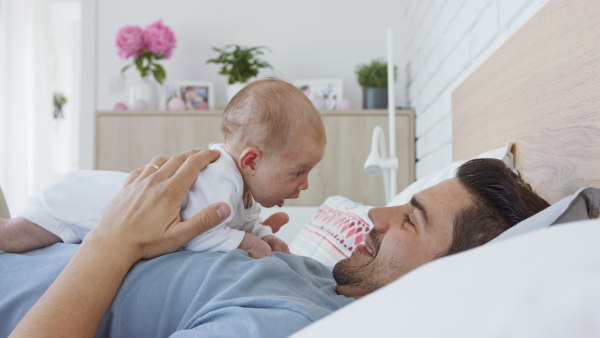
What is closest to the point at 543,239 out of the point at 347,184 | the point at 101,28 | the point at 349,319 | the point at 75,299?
the point at 349,319

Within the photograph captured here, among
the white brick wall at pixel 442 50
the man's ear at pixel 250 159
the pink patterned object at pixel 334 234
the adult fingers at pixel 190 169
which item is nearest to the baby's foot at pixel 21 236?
the adult fingers at pixel 190 169

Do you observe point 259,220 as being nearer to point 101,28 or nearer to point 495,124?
point 495,124

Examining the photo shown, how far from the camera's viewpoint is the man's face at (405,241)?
1.00 metres

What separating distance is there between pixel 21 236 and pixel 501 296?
103cm

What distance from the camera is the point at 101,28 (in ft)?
12.7

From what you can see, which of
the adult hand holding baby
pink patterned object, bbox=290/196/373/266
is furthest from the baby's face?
pink patterned object, bbox=290/196/373/266

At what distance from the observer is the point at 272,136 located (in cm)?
123

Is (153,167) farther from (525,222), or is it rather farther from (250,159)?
(525,222)

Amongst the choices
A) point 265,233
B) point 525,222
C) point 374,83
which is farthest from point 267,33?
point 525,222

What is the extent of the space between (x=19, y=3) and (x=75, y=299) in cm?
394

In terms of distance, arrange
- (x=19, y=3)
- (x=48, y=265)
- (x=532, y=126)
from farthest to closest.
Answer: (x=19, y=3) → (x=532, y=126) → (x=48, y=265)

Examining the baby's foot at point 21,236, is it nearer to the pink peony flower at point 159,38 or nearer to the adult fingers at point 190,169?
the adult fingers at point 190,169

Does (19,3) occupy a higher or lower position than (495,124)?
higher

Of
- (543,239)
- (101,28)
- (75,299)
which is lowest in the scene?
(75,299)
